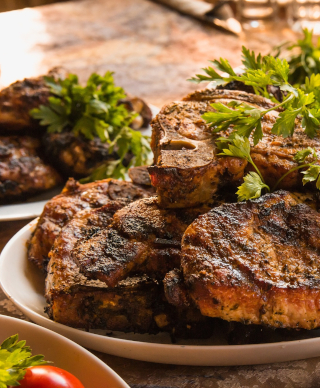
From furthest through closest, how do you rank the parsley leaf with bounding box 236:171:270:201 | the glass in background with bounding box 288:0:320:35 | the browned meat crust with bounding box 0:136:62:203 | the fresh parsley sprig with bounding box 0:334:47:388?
the glass in background with bounding box 288:0:320:35 → the browned meat crust with bounding box 0:136:62:203 → the parsley leaf with bounding box 236:171:270:201 → the fresh parsley sprig with bounding box 0:334:47:388

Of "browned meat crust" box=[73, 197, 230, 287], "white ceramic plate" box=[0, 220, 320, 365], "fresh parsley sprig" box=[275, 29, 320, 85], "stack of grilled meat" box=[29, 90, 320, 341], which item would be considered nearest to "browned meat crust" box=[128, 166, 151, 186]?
"stack of grilled meat" box=[29, 90, 320, 341]

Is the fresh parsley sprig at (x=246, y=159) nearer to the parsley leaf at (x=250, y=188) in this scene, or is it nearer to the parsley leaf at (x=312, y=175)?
the parsley leaf at (x=250, y=188)

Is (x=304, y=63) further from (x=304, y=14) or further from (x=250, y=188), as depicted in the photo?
(x=304, y=14)

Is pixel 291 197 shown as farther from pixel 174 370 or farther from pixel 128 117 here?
pixel 128 117

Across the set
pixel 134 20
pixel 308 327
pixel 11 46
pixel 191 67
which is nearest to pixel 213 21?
pixel 134 20

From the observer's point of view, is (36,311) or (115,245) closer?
(115,245)

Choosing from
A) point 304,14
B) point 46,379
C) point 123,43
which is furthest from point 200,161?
point 304,14

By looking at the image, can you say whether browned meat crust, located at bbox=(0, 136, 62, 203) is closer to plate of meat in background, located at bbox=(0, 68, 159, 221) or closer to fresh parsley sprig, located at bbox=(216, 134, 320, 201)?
plate of meat in background, located at bbox=(0, 68, 159, 221)
